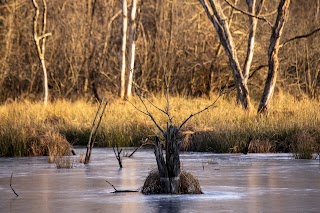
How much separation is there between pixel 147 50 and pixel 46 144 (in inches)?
632

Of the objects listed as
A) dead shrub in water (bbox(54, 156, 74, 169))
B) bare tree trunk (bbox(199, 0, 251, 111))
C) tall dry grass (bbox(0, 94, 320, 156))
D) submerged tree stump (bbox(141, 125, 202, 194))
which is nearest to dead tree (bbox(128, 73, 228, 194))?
submerged tree stump (bbox(141, 125, 202, 194))

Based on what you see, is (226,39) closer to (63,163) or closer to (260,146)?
(260,146)

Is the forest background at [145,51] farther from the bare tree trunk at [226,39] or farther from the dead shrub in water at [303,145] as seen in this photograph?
the dead shrub in water at [303,145]

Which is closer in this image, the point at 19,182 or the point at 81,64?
the point at 19,182

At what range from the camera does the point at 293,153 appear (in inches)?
589

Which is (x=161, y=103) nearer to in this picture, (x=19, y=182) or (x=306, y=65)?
(x=306, y=65)

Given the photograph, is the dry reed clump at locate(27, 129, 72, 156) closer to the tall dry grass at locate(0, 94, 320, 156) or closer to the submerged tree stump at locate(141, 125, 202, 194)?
the tall dry grass at locate(0, 94, 320, 156)

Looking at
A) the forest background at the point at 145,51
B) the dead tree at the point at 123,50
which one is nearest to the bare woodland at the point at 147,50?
the forest background at the point at 145,51

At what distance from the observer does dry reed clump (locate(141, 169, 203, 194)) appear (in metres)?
9.78

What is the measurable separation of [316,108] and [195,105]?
509cm

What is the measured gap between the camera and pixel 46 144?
1580 centimetres

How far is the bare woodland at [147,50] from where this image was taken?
29922mm

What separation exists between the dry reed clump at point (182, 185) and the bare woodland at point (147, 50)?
19.0m

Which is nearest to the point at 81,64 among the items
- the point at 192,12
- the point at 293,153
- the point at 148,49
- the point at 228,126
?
the point at 148,49
